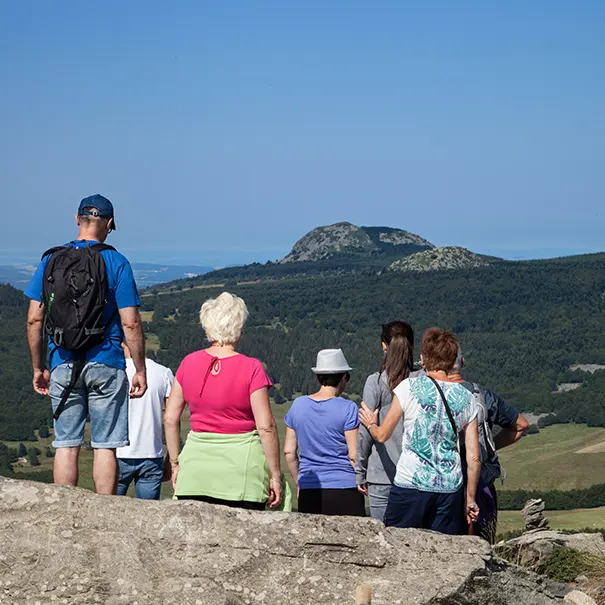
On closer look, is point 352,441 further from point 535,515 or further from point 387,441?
point 535,515

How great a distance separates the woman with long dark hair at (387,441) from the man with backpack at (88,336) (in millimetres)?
2093

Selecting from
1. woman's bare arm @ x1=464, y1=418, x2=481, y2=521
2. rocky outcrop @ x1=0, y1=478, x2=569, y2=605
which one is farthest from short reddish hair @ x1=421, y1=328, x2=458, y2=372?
rocky outcrop @ x1=0, y1=478, x2=569, y2=605

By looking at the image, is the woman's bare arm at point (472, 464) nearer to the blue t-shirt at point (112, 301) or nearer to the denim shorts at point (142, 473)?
the blue t-shirt at point (112, 301)

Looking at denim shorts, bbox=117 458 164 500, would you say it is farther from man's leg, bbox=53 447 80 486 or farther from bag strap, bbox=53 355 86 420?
bag strap, bbox=53 355 86 420

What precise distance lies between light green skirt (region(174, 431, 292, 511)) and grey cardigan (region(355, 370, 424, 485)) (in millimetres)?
1457

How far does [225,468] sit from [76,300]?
1720mm

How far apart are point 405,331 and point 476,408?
1.22 metres

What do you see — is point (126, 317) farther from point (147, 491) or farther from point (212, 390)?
point (147, 491)

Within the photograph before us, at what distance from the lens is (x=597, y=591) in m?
8.38

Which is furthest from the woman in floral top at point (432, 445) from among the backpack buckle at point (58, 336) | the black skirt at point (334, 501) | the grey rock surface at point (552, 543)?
the backpack buckle at point (58, 336)

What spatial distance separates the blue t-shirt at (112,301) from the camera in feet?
24.8

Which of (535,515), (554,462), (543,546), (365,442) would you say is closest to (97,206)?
(365,442)

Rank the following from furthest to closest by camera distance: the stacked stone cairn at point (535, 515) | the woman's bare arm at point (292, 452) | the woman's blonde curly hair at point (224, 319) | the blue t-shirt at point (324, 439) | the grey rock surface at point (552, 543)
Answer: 1. the stacked stone cairn at point (535, 515)
2. the grey rock surface at point (552, 543)
3. the woman's bare arm at point (292, 452)
4. the blue t-shirt at point (324, 439)
5. the woman's blonde curly hair at point (224, 319)

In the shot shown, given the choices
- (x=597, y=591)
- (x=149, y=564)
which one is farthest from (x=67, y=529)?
(x=597, y=591)
